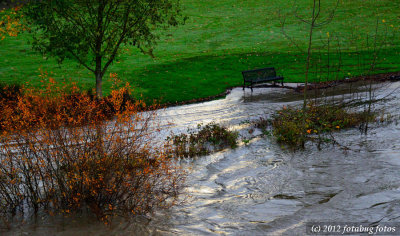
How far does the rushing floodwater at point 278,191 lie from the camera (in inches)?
375

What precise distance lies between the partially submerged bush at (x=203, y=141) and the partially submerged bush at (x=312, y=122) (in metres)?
1.63

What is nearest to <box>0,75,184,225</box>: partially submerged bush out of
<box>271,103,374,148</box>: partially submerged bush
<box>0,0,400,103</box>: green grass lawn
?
<box>271,103,374,148</box>: partially submerged bush

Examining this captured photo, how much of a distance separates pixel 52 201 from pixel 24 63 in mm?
21479

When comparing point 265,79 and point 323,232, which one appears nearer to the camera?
point 323,232

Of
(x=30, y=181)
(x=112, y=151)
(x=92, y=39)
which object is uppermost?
(x=92, y=39)

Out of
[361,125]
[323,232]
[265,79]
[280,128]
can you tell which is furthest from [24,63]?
[323,232]

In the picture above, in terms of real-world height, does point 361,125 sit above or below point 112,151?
below

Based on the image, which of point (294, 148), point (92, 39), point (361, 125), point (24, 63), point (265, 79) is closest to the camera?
point (294, 148)

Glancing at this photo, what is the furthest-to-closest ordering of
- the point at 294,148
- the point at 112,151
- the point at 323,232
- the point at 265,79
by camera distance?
the point at 265,79 → the point at 294,148 → the point at 112,151 → the point at 323,232

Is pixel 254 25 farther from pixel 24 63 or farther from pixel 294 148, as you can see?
pixel 294 148

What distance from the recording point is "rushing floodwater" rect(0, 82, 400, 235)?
953 centimetres

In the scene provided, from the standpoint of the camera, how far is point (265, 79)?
22.8 m

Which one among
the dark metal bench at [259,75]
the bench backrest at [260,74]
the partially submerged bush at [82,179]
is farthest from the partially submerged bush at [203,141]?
the bench backrest at [260,74]

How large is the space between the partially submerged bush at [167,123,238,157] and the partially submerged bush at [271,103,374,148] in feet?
5.34
